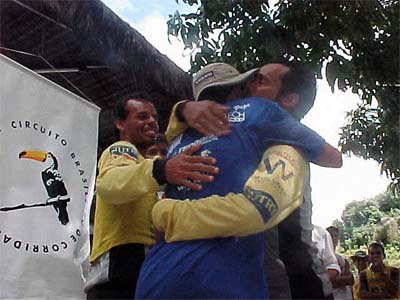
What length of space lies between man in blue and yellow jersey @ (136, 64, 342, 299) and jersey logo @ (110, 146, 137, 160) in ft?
0.54

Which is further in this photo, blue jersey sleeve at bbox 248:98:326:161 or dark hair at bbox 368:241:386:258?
dark hair at bbox 368:241:386:258

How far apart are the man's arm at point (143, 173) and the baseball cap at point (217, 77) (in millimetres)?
124

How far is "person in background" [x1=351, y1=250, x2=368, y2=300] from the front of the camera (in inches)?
55.6

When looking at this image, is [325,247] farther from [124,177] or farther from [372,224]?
[124,177]

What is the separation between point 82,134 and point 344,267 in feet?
2.28

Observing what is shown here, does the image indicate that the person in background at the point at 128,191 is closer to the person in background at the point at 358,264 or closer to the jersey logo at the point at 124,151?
the jersey logo at the point at 124,151

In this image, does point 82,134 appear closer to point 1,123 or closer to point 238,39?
point 1,123

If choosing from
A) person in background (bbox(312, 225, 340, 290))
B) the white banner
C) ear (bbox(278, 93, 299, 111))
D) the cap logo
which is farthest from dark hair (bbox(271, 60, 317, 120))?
the white banner

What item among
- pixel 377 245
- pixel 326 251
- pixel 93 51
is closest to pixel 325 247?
pixel 326 251

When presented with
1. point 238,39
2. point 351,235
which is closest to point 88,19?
point 238,39

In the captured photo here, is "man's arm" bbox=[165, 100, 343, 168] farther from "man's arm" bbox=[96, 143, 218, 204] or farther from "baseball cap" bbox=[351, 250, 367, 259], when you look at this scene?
"baseball cap" bbox=[351, 250, 367, 259]

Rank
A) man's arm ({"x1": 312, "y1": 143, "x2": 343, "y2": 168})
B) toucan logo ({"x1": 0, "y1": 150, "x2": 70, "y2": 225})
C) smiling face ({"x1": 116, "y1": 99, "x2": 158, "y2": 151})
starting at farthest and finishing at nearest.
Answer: toucan logo ({"x1": 0, "y1": 150, "x2": 70, "y2": 225}) → smiling face ({"x1": 116, "y1": 99, "x2": 158, "y2": 151}) → man's arm ({"x1": 312, "y1": 143, "x2": 343, "y2": 168})

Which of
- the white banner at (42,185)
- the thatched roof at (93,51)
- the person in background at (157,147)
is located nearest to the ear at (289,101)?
the person in background at (157,147)

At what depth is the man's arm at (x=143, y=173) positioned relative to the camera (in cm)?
92
